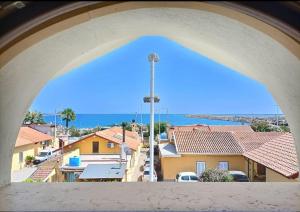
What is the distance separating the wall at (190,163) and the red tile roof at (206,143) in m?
0.27

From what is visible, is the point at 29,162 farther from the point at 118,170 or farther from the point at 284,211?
the point at 284,211

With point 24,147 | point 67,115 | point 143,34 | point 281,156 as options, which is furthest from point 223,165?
point 67,115

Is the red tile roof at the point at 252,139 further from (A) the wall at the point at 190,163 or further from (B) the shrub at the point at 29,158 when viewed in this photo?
(B) the shrub at the point at 29,158

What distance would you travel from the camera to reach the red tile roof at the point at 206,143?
16.5 m

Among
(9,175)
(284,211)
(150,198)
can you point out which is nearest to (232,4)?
(284,211)

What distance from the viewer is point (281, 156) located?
347 inches

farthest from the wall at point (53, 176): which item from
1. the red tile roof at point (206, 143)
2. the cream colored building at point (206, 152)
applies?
the red tile roof at point (206, 143)

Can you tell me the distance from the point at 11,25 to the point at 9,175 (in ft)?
5.46

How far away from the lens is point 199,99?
5847 cm

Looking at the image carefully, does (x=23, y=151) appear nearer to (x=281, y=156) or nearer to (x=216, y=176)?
(x=216, y=176)

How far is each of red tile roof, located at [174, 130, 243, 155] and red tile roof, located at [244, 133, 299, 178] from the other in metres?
5.10

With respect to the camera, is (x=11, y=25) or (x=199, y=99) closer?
(x=11, y=25)

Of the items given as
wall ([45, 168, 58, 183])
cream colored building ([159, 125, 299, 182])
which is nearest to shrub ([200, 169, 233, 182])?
cream colored building ([159, 125, 299, 182])

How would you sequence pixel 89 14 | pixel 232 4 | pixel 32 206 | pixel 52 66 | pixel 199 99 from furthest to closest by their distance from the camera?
1. pixel 199 99
2. pixel 52 66
3. pixel 32 206
4. pixel 89 14
5. pixel 232 4
